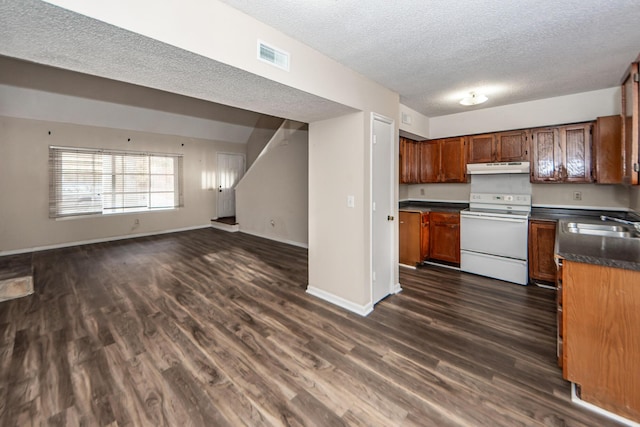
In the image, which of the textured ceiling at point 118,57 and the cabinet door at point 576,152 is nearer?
the textured ceiling at point 118,57

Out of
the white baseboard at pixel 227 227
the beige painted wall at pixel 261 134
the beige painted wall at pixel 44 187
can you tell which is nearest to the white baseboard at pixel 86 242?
the beige painted wall at pixel 44 187

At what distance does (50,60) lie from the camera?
1.66m

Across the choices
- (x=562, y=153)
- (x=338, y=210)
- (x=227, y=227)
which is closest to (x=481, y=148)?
(x=562, y=153)

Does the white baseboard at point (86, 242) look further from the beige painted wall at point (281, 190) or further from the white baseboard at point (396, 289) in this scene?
the white baseboard at point (396, 289)

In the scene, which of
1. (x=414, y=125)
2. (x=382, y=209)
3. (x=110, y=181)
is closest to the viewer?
(x=382, y=209)

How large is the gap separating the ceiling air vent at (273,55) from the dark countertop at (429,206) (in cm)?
309

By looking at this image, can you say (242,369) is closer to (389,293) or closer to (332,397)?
(332,397)

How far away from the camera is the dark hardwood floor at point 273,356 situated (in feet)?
5.41

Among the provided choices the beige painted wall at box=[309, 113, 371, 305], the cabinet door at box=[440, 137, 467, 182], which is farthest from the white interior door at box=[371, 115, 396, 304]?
the cabinet door at box=[440, 137, 467, 182]

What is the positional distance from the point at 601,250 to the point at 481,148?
9.07ft

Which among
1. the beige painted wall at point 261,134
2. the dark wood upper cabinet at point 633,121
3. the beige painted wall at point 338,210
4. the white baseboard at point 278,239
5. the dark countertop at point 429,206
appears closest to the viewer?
the dark wood upper cabinet at point 633,121

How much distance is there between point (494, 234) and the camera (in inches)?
148

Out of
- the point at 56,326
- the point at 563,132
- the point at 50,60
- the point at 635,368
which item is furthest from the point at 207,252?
the point at 563,132

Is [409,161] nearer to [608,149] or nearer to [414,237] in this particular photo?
[414,237]
